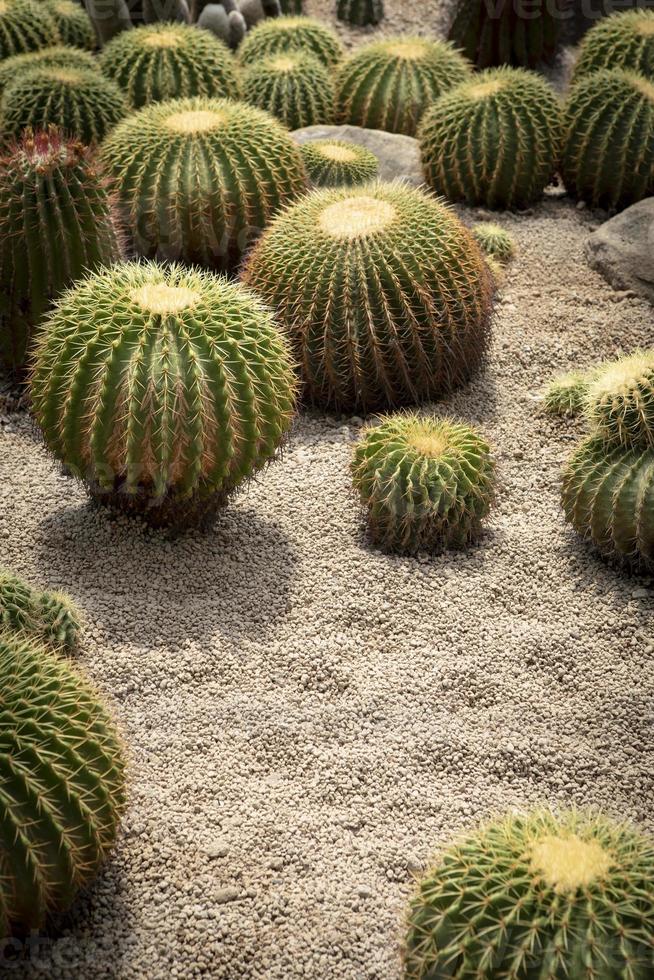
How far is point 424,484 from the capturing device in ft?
14.2

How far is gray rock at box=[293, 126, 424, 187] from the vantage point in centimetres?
706

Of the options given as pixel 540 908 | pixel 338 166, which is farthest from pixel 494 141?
pixel 540 908

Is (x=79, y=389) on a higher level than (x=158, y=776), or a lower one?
higher

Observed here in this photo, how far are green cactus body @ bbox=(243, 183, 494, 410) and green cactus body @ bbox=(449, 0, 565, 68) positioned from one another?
4.37 meters

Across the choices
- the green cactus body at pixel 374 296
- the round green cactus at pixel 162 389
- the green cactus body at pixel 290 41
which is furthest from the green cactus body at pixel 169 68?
the round green cactus at pixel 162 389

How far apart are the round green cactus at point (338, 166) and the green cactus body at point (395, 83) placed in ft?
4.12

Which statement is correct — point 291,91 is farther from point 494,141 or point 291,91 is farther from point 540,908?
point 540,908

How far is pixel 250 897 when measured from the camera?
3.17 m

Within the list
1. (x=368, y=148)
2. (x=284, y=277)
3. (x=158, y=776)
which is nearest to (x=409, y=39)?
(x=368, y=148)

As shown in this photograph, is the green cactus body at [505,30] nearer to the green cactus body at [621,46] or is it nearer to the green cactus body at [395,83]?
the green cactus body at [621,46]

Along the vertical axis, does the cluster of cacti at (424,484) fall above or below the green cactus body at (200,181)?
below

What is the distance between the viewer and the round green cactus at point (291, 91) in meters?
7.59

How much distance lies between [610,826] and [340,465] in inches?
97.2

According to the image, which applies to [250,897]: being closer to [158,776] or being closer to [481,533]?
[158,776]
